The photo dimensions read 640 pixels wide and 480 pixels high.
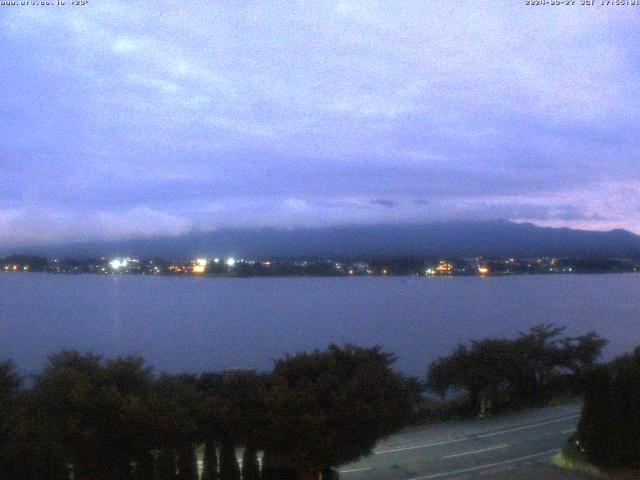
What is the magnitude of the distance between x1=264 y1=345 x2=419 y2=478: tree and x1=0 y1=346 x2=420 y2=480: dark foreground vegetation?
0.01m

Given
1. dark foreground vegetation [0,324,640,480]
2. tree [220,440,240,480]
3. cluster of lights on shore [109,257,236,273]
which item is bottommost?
tree [220,440,240,480]

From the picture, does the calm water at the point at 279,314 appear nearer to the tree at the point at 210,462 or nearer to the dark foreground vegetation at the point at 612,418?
the dark foreground vegetation at the point at 612,418

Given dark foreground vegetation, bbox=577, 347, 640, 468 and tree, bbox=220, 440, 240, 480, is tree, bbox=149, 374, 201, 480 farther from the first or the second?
dark foreground vegetation, bbox=577, 347, 640, 468

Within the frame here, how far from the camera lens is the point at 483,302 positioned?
2111 inches

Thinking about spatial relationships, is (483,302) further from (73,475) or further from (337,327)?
(73,475)

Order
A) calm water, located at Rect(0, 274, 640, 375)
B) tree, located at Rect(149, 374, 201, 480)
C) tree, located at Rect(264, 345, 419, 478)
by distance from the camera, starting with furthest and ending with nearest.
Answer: calm water, located at Rect(0, 274, 640, 375)
tree, located at Rect(264, 345, 419, 478)
tree, located at Rect(149, 374, 201, 480)

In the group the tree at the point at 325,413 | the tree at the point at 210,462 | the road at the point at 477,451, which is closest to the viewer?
the tree at the point at 325,413

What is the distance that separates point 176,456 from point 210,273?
4424cm

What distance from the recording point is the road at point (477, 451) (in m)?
11.0

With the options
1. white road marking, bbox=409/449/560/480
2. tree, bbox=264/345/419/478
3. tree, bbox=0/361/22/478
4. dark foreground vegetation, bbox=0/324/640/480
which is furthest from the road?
tree, bbox=0/361/22/478

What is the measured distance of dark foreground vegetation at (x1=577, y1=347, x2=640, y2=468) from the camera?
961 cm

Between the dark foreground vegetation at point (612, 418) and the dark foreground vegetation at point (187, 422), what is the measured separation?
8.91 ft


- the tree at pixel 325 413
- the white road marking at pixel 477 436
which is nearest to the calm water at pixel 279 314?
the white road marking at pixel 477 436

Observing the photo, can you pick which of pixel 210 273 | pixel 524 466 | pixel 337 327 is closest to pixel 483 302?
pixel 337 327
